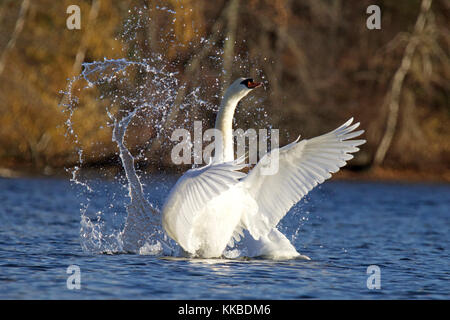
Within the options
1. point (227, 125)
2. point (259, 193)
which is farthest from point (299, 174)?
point (227, 125)

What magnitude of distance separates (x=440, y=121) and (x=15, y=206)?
64.4 ft

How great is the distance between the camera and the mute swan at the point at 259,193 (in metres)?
9.17

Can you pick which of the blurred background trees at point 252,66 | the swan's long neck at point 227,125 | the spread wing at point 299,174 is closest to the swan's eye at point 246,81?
the swan's long neck at point 227,125

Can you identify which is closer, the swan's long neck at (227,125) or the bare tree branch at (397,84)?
the swan's long neck at (227,125)

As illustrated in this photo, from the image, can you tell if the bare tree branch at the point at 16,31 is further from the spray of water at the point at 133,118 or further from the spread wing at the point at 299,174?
the spread wing at the point at 299,174

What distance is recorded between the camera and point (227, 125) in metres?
9.53

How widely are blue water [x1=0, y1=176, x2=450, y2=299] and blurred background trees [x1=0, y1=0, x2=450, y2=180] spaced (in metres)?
5.95

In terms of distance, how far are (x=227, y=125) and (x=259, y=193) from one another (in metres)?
0.94

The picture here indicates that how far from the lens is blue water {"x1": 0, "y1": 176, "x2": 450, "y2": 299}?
26.0 feet

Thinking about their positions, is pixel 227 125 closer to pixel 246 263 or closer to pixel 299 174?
pixel 299 174

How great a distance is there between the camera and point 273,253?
995 centimetres

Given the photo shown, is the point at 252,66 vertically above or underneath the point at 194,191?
above

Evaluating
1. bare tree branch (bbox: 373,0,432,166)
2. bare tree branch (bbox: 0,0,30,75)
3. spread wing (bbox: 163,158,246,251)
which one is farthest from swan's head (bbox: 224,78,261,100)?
bare tree branch (bbox: 373,0,432,166)

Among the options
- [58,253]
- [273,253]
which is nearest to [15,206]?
[58,253]
